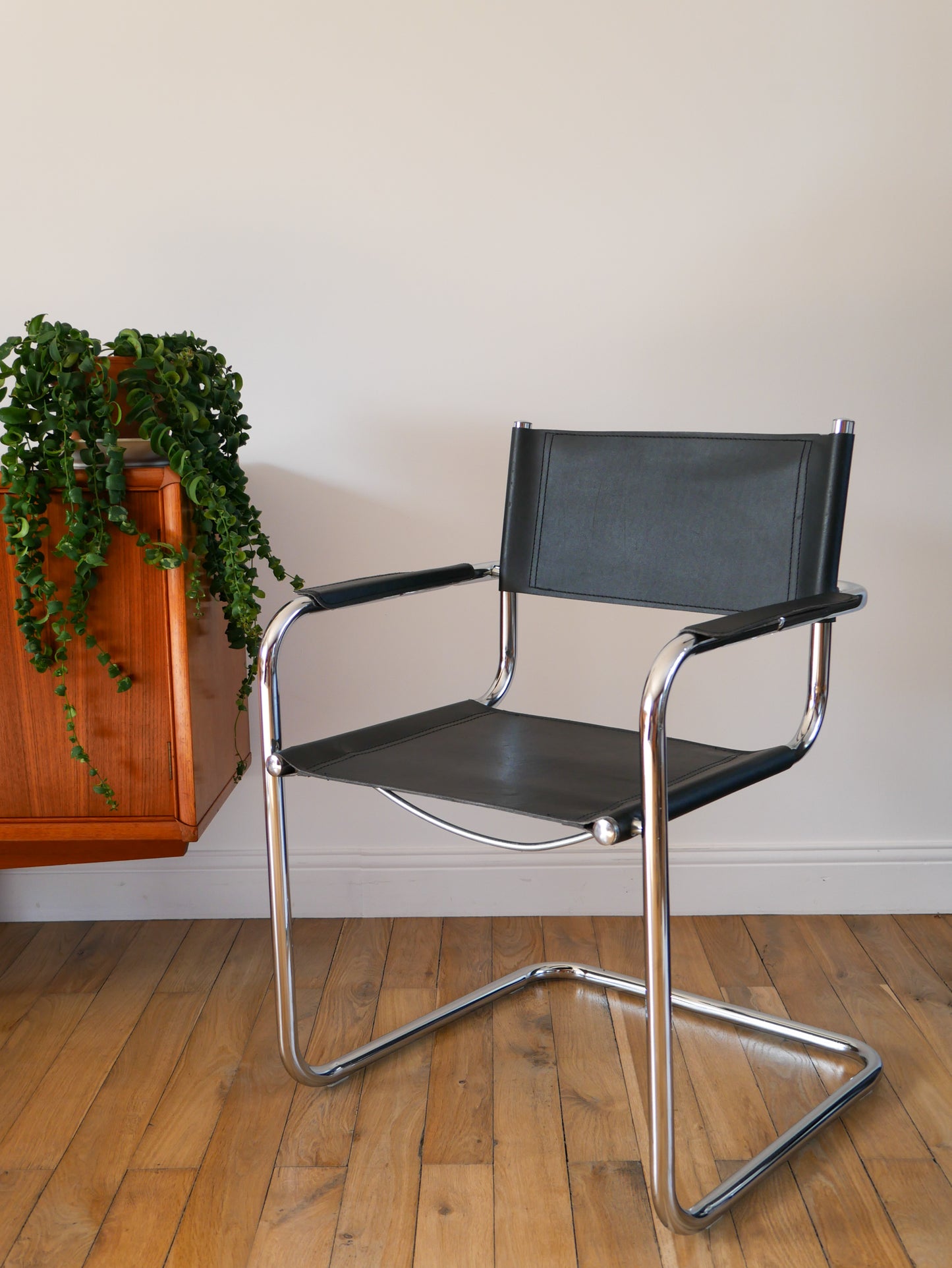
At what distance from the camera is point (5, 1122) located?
1.47 meters

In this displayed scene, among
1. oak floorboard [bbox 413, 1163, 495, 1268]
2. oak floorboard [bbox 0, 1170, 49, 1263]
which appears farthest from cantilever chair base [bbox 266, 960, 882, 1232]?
oak floorboard [bbox 0, 1170, 49, 1263]

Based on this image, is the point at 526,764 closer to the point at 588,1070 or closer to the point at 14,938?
the point at 588,1070

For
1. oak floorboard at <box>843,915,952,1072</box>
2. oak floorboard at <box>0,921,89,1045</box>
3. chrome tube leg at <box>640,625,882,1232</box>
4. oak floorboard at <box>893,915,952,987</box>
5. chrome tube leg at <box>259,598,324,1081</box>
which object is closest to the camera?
chrome tube leg at <box>640,625,882,1232</box>

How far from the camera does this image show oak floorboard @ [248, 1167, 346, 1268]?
47.9 inches

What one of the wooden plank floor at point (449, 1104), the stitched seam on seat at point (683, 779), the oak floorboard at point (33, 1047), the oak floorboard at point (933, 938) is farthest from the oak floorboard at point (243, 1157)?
the oak floorboard at point (933, 938)

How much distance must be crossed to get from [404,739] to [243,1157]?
0.55 metres

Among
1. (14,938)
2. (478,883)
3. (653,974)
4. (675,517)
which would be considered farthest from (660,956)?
(14,938)

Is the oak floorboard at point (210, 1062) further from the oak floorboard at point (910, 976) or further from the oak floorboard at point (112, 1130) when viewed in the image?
the oak floorboard at point (910, 976)

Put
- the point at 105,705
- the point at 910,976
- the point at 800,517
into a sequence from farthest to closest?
the point at 910,976
the point at 105,705
the point at 800,517

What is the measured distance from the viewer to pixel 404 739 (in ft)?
5.02

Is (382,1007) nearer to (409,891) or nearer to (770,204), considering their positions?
(409,891)

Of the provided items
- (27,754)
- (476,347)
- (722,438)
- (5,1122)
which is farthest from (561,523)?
(5,1122)

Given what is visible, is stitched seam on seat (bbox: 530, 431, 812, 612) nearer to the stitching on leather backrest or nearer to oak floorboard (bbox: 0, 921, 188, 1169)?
the stitching on leather backrest

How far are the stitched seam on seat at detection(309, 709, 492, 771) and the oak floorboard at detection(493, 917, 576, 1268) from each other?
47cm
